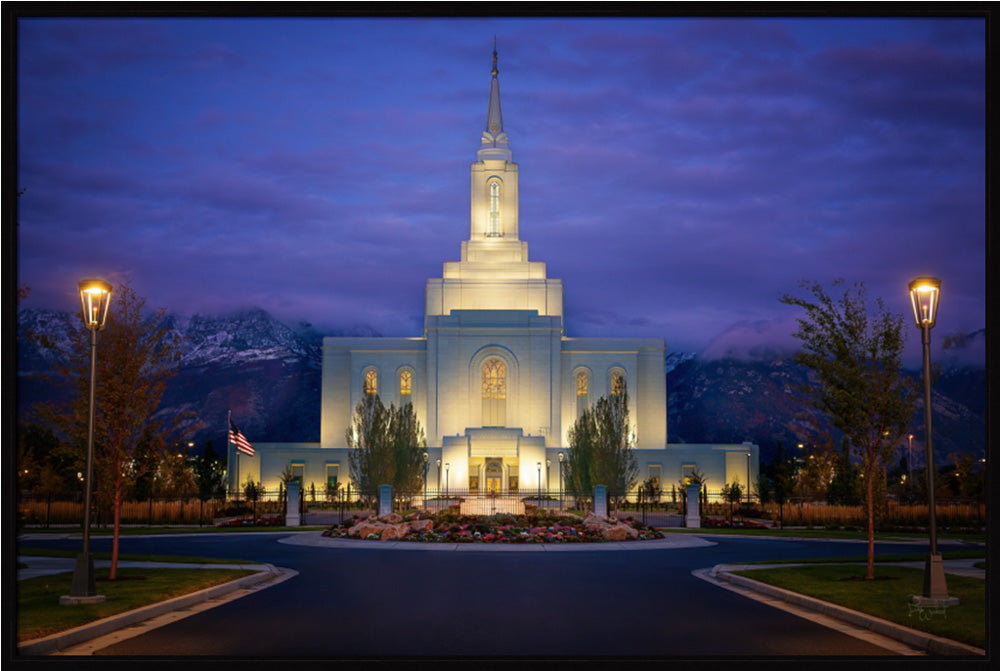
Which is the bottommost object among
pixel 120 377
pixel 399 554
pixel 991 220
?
pixel 399 554

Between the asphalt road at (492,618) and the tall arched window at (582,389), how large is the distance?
1862 inches

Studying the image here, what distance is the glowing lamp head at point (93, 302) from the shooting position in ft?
49.6

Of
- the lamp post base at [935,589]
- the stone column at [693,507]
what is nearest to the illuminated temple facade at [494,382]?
the stone column at [693,507]

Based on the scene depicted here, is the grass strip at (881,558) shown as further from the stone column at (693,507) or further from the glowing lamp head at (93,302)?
the glowing lamp head at (93,302)

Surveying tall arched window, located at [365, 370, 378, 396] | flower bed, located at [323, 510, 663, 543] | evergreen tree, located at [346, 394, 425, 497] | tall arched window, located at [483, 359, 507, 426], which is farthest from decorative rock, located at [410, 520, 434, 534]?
tall arched window, located at [365, 370, 378, 396]

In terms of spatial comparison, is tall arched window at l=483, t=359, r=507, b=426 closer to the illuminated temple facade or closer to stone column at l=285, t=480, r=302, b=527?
the illuminated temple facade

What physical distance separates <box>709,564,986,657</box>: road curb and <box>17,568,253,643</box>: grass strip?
9255 millimetres

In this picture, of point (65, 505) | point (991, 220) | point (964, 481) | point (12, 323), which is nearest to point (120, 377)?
point (12, 323)

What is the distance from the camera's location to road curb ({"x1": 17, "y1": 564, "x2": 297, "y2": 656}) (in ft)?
35.7

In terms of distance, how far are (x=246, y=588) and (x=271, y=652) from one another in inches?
265

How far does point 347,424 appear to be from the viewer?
69.8 metres

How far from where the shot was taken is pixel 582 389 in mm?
70000

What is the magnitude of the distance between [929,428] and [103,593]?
41.2 ft

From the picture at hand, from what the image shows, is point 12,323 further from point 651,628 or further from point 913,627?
point 913,627
